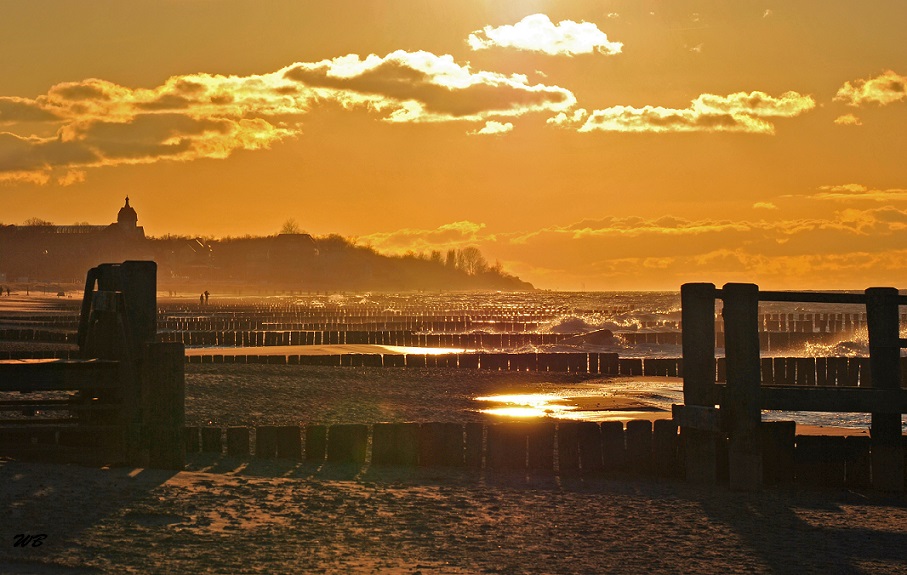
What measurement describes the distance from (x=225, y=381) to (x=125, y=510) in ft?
52.7

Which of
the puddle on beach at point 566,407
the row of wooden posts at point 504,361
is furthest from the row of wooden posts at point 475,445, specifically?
the row of wooden posts at point 504,361

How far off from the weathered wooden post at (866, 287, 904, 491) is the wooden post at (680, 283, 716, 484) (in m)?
1.92

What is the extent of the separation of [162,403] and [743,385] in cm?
651

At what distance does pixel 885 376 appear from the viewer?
1288 centimetres

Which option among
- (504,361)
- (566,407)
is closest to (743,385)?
(566,407)

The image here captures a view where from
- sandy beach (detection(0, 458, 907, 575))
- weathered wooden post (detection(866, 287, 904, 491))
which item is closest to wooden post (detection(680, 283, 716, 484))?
sandy beach (detection(0, 458, 907, 575))

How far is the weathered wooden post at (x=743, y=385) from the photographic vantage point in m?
12.4

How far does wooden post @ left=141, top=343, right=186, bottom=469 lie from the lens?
11352 millimetres

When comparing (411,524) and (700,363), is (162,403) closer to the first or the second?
(411,524)

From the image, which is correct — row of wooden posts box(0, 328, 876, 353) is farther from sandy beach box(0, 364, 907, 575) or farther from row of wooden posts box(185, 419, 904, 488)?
sandy beach box(0, 364, 907, 575)

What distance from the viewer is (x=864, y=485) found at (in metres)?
13.0

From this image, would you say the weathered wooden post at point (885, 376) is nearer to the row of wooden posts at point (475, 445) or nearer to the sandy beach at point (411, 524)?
the sandy beach at point (411, 524)

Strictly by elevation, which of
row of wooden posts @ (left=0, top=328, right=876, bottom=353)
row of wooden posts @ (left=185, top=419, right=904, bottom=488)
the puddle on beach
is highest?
row of wooden posts @ (left=0, top=328, right=876, bottom=353)

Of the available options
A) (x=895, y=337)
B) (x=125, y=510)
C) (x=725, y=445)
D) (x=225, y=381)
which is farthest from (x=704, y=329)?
(x=225, y=381)
